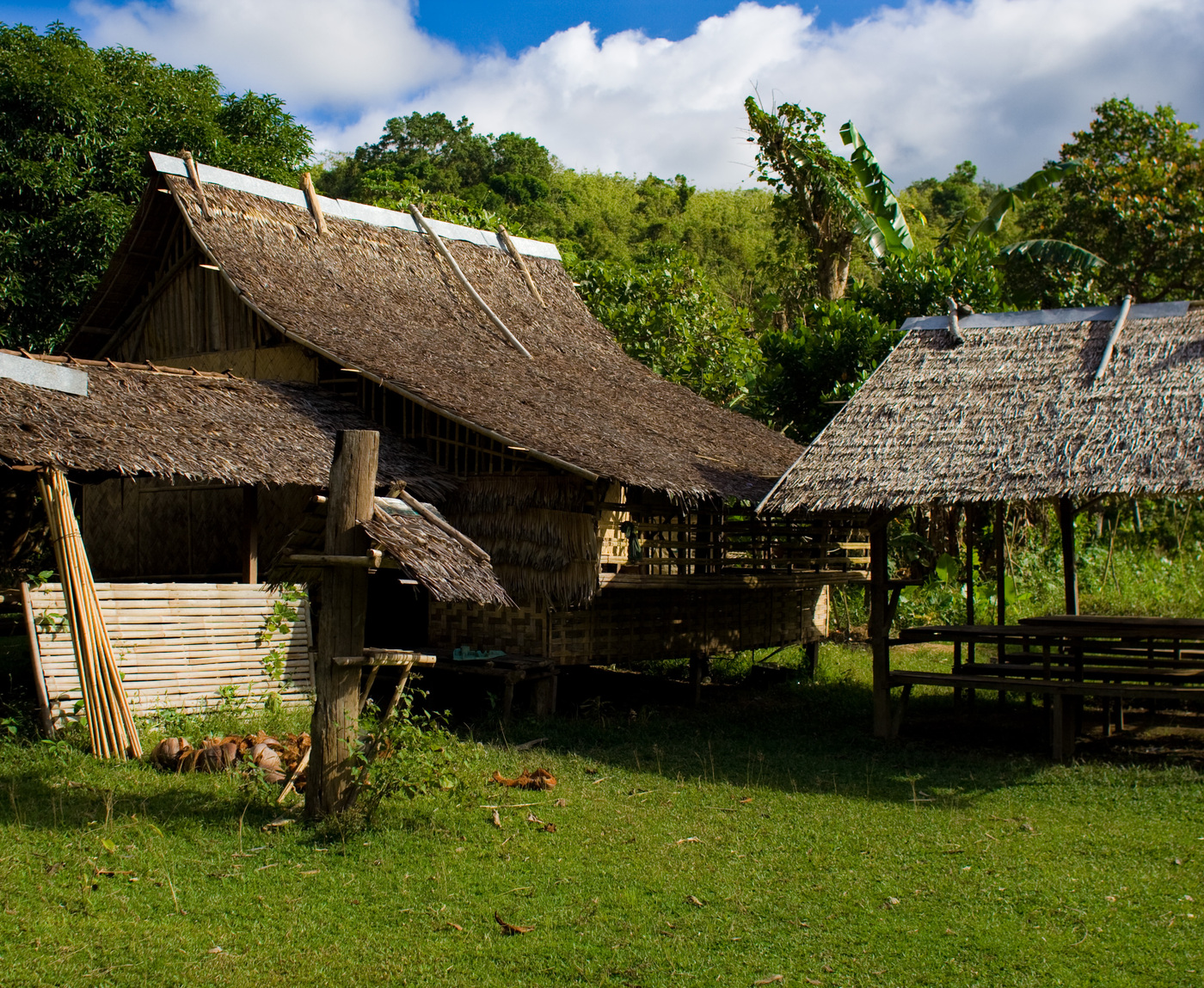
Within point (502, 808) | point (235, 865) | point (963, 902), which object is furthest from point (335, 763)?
point (963, 902)

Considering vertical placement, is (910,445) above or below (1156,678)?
above

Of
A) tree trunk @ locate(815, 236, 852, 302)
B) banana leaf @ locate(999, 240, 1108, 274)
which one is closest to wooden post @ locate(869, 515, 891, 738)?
banana leaf @ locate(999, 240, 1108, 274)

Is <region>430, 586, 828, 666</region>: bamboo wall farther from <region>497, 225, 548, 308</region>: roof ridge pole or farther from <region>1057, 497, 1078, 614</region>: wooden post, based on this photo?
<region>497, 225, 548, 308</region>: roof ridge pole

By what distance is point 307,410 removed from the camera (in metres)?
11.0

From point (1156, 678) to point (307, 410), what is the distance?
8112mm

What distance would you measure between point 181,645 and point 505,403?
3.95 meters

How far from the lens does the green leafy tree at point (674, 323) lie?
1931cm

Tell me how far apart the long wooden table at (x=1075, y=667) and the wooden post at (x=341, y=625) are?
5.26 metres

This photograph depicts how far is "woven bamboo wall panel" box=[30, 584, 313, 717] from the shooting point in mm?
8234

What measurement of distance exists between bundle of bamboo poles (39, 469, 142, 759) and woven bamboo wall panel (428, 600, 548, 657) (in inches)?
147

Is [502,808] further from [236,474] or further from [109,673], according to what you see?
[236,474]

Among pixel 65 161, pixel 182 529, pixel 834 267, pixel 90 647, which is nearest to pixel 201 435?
pixel 90 647

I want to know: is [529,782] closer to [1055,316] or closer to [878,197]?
[1055,316]

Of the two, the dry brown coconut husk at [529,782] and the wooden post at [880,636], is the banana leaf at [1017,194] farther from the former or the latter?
the dry brown coconut husk at [529,782]
